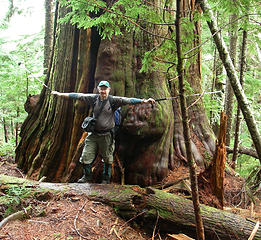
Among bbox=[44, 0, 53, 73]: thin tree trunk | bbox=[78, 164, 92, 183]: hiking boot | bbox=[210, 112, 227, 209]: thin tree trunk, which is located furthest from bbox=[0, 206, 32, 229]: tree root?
bbox=[44, 0, 53, 73]: thin tree trunk

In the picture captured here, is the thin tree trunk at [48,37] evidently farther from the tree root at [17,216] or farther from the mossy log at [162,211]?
the tree root at [17,216]

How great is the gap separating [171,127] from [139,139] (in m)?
1.00

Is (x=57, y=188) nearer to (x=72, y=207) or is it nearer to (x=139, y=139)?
(x=72, y=207)

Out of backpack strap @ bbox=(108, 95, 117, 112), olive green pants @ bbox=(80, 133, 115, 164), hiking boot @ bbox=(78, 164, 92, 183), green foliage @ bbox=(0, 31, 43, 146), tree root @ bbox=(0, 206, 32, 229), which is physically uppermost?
green foliage @ bbox=(0, 31, 43, 146)

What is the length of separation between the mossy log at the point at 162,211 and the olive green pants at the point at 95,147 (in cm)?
56

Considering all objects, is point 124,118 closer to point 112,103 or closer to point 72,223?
point 112,103

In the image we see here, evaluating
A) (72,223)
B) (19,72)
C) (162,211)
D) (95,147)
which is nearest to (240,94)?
(162,211)

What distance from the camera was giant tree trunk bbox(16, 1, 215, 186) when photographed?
4.75 metres

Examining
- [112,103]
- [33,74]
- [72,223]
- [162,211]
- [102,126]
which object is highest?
[33,74]

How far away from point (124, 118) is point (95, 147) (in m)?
0.85

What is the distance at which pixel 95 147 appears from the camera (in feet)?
14.3

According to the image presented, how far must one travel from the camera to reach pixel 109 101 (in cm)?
413

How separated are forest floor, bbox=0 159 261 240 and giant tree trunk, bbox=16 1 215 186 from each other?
124 centimetres

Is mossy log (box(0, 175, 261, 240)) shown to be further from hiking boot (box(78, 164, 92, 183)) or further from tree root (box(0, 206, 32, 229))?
tree root (box(0, 206, 32, 229))
